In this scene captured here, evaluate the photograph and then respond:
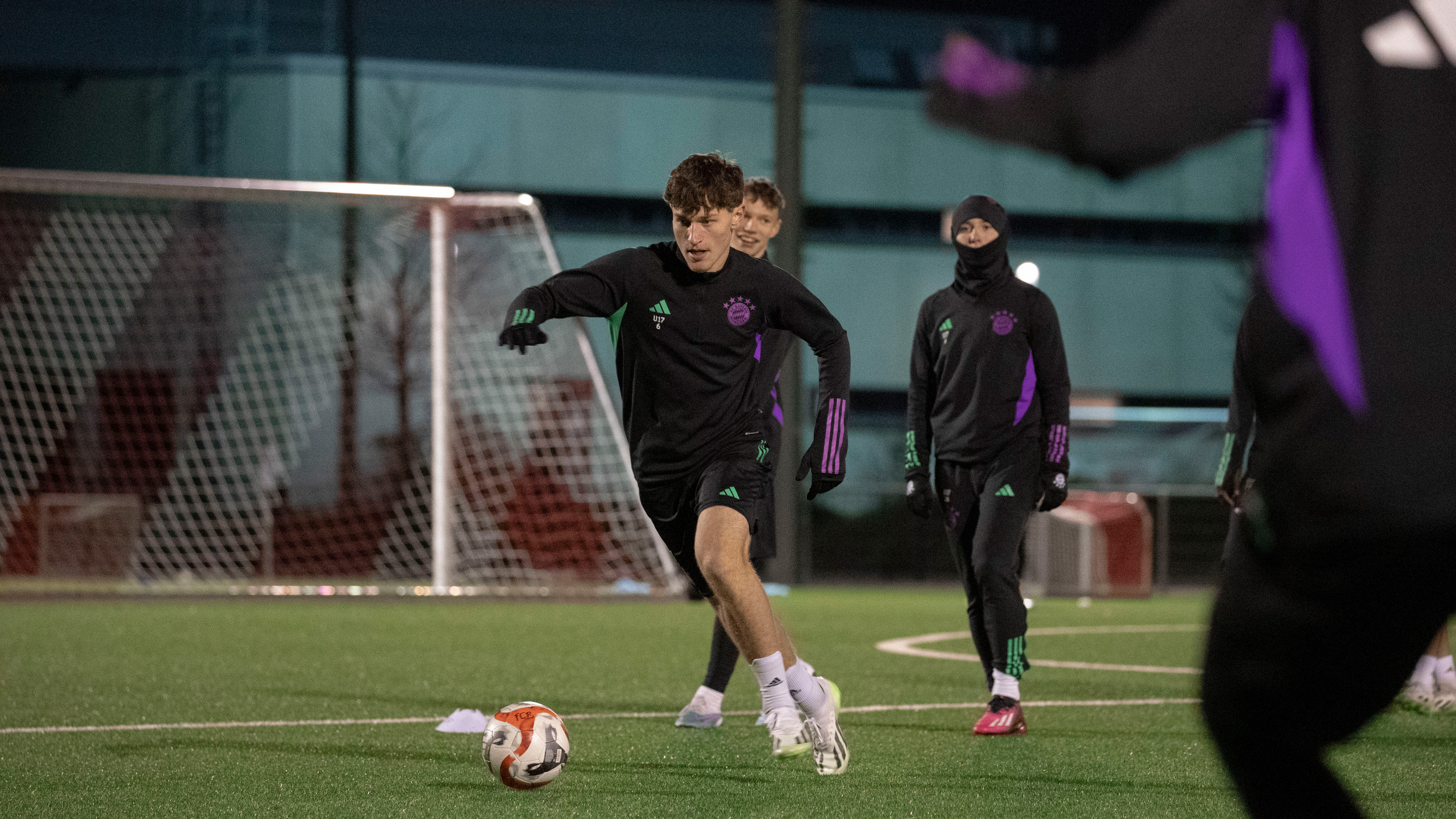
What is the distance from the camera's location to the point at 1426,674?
247 inches

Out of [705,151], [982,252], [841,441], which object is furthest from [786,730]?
[705,151]

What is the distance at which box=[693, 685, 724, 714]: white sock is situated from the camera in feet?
19.3

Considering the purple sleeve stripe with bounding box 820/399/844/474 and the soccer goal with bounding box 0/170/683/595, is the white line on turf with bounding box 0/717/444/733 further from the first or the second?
the soccer goal with bounding box 0/170/683/595

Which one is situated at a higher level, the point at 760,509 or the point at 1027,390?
the point at 1027,390

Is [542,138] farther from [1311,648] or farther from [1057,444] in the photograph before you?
[1311,648]

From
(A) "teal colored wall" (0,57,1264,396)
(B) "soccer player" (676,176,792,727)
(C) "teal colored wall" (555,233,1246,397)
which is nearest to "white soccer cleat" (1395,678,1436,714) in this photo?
(B) "soccer player" (676,176,792,727)

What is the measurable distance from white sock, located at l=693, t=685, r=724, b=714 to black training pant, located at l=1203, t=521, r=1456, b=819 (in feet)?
12.9

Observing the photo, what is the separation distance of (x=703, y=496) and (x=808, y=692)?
657 millimetres

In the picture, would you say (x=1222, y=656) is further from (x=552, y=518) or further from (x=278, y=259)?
(x=278, y=259)

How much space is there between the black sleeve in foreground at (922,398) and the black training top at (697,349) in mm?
1277

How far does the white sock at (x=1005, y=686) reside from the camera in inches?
226

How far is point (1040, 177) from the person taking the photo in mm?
21828

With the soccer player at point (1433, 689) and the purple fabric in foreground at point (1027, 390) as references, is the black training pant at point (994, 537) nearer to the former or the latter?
the purple fabric in foreground at point (1027, 390)

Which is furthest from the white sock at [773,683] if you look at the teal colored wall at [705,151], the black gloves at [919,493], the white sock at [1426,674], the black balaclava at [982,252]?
the teal colored wall at [705,151]
